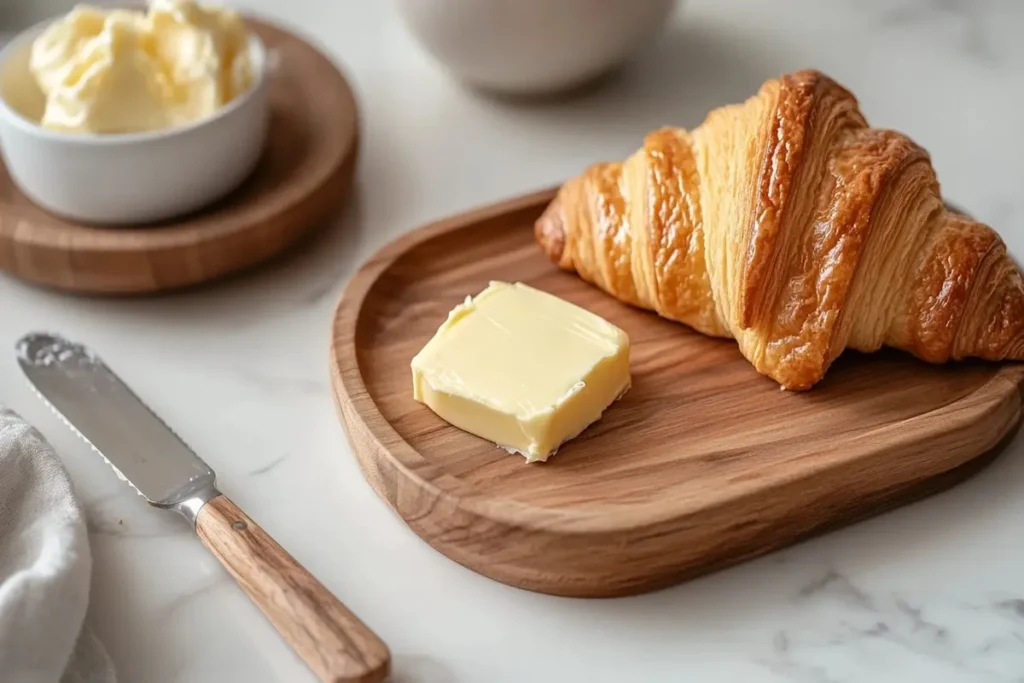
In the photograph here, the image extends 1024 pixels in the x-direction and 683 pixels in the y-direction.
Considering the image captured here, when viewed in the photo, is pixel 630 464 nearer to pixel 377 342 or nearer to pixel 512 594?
pixel 512 594

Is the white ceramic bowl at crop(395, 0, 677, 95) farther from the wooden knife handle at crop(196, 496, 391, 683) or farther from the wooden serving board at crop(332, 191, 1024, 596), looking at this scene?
the wooden knife handle at crop(196, 496, 391, 683)

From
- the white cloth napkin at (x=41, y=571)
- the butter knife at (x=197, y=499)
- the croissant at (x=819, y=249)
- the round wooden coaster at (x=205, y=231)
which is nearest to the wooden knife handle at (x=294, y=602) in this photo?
the butter knife at (x=197, y=499)

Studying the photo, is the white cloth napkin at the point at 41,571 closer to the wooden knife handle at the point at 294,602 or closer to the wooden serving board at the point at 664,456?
the wooden knife handle at the point at 294,602

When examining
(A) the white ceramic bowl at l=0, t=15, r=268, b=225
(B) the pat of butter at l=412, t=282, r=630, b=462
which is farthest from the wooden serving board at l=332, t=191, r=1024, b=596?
(A) the white ceramic bowl at l=0, t=15, r=268, b=225

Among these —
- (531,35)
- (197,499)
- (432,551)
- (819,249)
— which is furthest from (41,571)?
(531,35)

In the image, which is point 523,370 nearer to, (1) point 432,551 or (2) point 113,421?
(1) point 432,551

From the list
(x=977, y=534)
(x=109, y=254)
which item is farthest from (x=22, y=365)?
(x=977, y=534)
